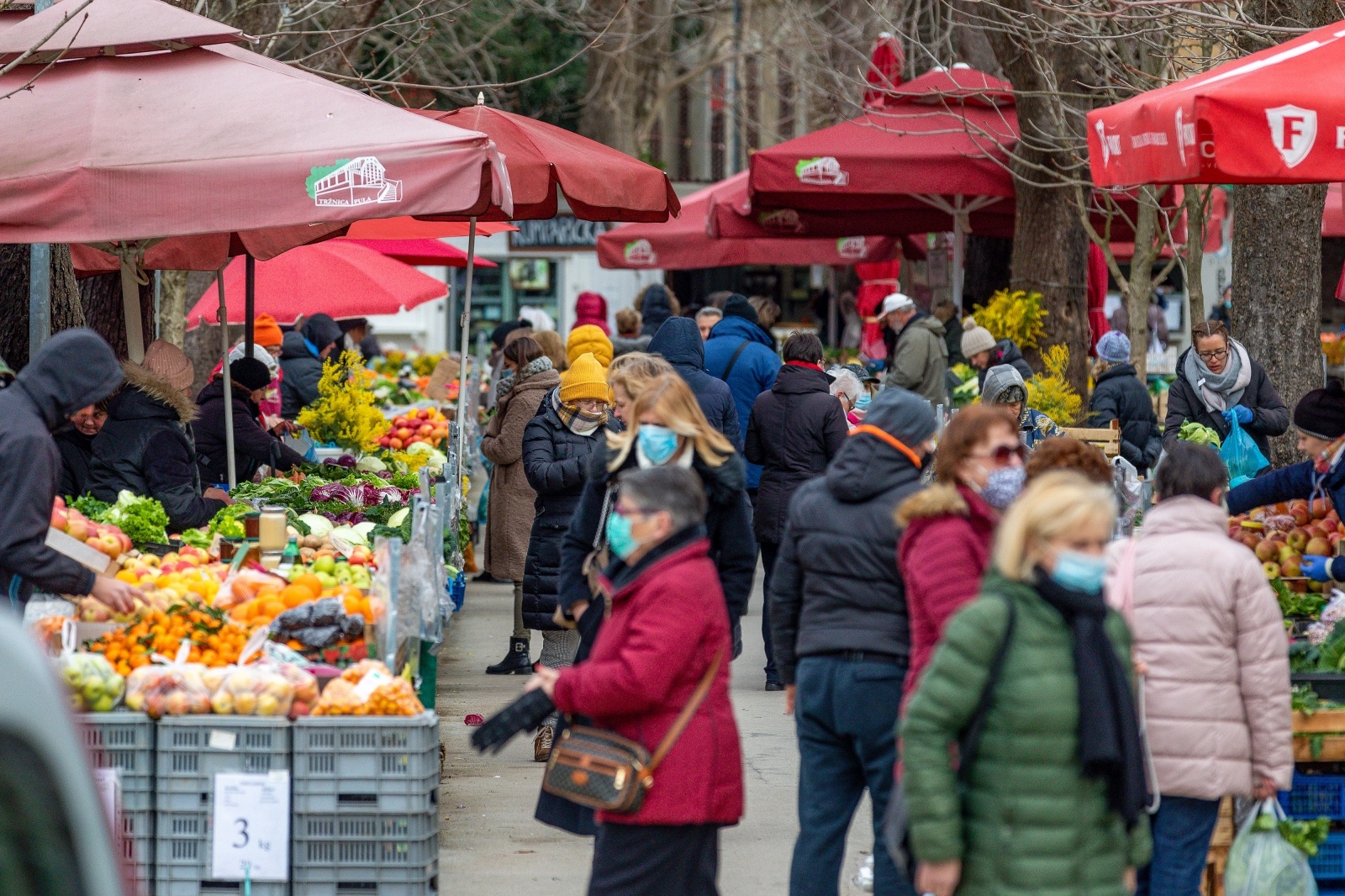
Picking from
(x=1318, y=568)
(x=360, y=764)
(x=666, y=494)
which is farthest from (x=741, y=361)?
(x=666, y=494)

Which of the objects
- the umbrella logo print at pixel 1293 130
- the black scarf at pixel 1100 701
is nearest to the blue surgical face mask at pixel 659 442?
the black scarf at pixel 1100 701

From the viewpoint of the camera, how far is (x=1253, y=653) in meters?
4.39

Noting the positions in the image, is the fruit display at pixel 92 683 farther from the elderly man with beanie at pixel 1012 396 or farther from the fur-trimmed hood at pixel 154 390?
the elderly man with beanie at pixel 1012 396

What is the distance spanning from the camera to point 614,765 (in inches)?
162

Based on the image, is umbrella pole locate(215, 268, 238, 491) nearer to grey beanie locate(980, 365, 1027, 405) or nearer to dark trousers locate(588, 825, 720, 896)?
grey beanie locate(980, 365, 1027, 405)

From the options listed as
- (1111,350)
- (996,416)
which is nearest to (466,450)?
(1111,350)

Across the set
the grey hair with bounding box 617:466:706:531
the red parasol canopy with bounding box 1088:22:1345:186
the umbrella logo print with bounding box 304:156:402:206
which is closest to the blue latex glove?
the red parasol canopy with bounding box 1088:22:1345:186

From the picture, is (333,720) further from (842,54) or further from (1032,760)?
(842,54)

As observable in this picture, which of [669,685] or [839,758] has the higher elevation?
[669,685]

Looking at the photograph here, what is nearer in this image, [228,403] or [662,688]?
[662,688]

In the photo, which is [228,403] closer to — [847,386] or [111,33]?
[111,33]

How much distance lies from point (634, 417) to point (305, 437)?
7.17 m

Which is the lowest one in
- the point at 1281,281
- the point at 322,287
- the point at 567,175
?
the point at 322,287

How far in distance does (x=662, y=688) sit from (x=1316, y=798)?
238 centimetres
